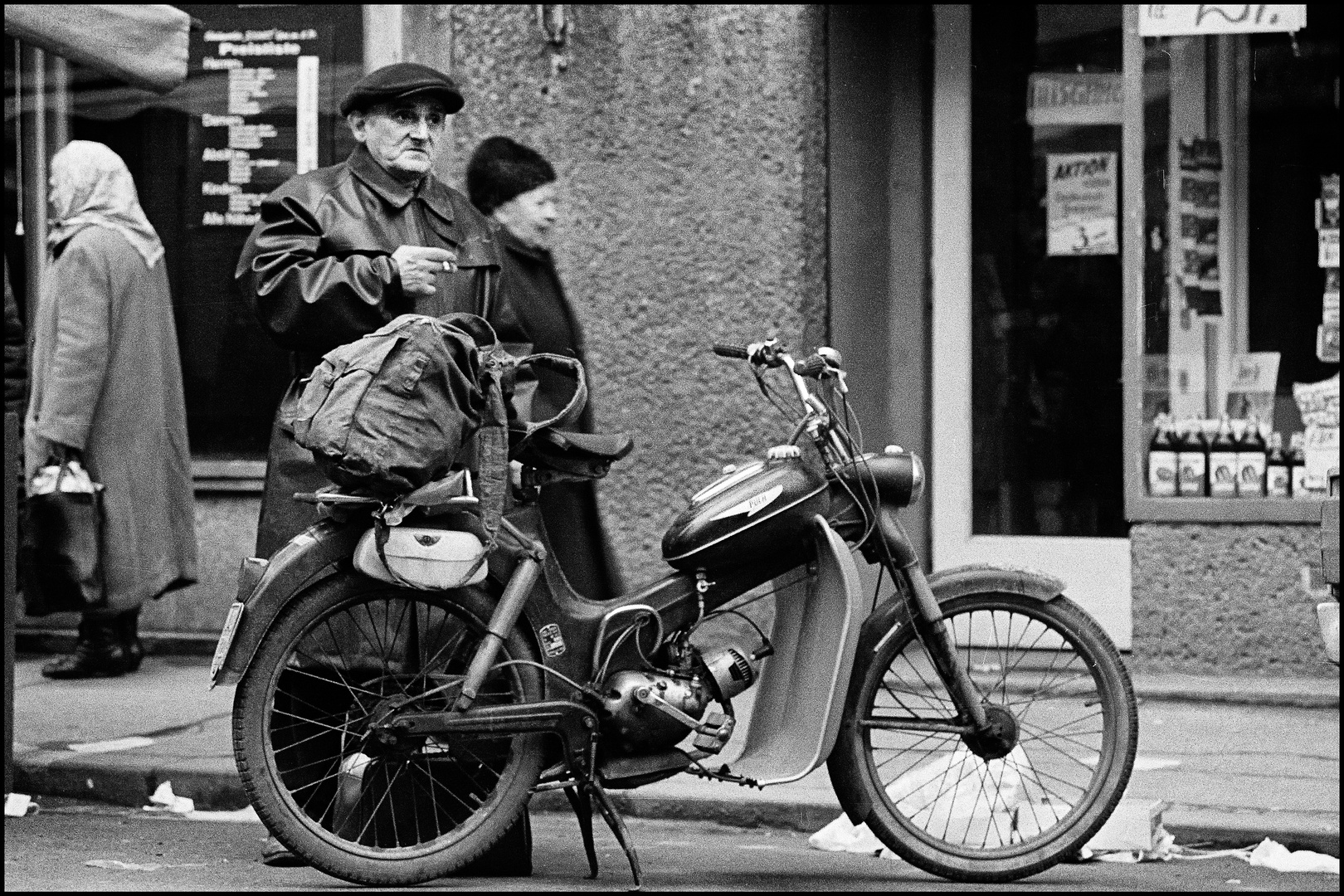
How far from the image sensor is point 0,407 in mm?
6691

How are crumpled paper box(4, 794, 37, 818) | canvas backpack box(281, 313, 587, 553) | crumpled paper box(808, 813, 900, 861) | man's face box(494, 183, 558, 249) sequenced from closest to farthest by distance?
canvas backpack box(281, 313, 587, 553), crumpled paper box(808, 813, 900, 861), crumpled paper box(4, 794, 37, 818), man's face box(494, 183, 558, 249)

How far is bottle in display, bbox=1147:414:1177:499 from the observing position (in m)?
8.30

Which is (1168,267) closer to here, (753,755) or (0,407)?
(753,755)

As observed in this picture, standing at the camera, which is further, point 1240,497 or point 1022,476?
point 1022,476

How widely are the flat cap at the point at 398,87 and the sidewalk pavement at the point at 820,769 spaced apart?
213 cm

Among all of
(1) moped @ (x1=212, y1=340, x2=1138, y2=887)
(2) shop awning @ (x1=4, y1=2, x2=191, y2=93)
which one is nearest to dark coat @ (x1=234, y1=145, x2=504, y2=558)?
(1) moped @ (x1=212, y1=340, x2=1138, y2=887)

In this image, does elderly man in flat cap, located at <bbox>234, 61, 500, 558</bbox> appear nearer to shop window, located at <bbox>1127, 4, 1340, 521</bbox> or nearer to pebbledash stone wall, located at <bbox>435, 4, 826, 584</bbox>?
pebbledash stone wall, located at <bbox>435, 4, 826, 584</bbox>

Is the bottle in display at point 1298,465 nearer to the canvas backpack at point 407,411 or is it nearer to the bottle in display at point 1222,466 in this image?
the bottle in display at point 1222,466

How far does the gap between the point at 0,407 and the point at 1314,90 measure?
16.4 feet

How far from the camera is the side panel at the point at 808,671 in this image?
5094 millimetres

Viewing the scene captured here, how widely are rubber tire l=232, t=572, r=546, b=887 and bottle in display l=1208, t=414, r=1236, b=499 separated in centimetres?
392

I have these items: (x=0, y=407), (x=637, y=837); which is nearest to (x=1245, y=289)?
(x=637, y=837)

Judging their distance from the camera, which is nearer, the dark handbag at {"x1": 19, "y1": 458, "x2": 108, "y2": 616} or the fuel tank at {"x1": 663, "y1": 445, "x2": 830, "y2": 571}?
the fuel tank at {"x1": 663, "y1": 445, "x2": 830, "y2": 571}

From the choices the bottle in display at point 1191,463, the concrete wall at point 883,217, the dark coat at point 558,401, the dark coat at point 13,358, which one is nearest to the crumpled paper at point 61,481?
the dark coat at point 13,358
